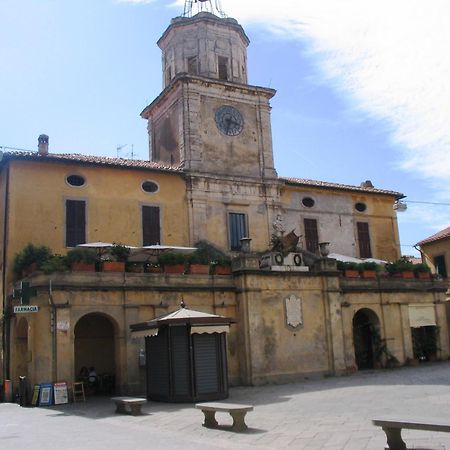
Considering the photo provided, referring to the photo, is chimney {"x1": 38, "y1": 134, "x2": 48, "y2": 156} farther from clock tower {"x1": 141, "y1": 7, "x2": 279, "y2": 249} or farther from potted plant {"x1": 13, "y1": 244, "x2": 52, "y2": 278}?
clock tower {"x1": 141, "y1": 7, "x2": 279, "y2": 249}

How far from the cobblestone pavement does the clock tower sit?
10.4m

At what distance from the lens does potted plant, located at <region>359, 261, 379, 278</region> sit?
88.6 ft

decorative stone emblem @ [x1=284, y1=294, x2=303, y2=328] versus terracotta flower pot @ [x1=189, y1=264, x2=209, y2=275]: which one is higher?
terracotta flower pot @ [x1=189, y1=264, x2=209, y2=275]

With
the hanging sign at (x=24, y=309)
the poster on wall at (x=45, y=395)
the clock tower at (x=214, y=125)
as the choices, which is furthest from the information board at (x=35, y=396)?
the clock tower at (x=214, y=125)

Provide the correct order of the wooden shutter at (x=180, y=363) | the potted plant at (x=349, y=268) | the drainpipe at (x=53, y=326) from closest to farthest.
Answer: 1. the wooden shutter at (x=180, y=363)
2. the drainpipe at (x=53, y=326)
3. the potted plant at (x=349, y=268)

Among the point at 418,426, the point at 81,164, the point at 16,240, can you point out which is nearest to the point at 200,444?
the point at 418,426

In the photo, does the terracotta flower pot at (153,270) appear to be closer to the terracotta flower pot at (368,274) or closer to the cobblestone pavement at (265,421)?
the cobblestone pavement at (265,421)

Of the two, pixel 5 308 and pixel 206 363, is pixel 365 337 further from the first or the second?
pixel 5 308

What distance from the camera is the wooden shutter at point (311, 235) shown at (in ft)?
99.7

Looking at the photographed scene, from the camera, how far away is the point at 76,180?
2514cm

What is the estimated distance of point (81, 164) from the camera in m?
25.1

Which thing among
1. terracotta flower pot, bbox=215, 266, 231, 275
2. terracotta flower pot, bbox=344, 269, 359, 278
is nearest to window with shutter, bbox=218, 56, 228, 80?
terracotta flower pot, bbox=215, 266, 231, 275

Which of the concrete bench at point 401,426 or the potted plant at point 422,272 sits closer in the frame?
the concrete bench at point 401,426

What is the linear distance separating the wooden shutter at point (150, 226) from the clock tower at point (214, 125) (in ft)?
5.60
